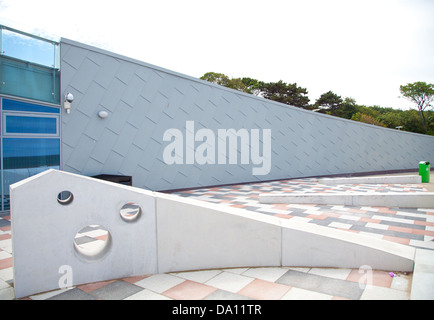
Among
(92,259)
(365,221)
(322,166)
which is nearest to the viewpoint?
(92,259)

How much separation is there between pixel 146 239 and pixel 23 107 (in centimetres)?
581

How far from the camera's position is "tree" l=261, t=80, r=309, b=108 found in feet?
124

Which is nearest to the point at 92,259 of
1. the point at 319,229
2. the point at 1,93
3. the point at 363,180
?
the point at 319,229

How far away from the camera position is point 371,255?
3.17 m

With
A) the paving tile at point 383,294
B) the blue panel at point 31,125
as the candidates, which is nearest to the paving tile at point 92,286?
the paving tile at point 383,294

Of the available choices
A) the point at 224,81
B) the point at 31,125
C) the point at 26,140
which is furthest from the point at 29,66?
the point at 224,81

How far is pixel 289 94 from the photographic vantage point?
126 feet

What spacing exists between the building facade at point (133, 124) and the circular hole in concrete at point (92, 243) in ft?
10.9

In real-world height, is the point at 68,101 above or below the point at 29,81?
below

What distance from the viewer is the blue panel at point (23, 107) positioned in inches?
256

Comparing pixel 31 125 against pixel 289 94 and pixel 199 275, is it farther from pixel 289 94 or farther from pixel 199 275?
pixel 289 94

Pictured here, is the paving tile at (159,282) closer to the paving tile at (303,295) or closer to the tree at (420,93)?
the paving tile at (303,295)
